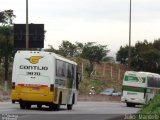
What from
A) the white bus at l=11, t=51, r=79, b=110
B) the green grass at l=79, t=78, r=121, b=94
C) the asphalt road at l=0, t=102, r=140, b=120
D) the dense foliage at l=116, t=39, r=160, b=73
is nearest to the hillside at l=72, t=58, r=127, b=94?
the green grass at l=79, t=78, r=121, b=94

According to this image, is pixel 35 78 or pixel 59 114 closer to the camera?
pixel 59 114

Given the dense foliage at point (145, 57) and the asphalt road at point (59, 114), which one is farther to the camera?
the dense foliage at point (145, 57)

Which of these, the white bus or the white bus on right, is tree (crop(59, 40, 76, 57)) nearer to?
the white bus on right

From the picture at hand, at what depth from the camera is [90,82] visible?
289 ft

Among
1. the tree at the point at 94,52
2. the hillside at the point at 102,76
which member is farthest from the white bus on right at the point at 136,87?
the tree at the point at 94,52

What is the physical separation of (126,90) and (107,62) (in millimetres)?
45186

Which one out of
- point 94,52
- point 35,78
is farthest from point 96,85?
point 35,78

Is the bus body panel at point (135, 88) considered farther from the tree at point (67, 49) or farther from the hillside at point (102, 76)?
the tree at point (67, 49)

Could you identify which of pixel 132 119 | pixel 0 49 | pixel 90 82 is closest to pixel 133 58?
pixel 90 82

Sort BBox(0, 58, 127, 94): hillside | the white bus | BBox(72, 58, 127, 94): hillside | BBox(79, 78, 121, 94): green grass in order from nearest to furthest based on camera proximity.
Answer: the white bus
BBox(79, 78, 121, 94): green grass
BBox(0, 58, 127, 94): hillside
BBox(72, 58, 127, 94): hillside

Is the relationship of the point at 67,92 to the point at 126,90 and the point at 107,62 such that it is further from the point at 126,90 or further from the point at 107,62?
the point at 107,62

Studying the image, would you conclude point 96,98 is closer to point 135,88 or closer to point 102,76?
point 135,88

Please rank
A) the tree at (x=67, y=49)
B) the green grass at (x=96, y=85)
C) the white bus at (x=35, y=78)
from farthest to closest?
1. the tree at (x=67, y=49)
2. the green grass at (x=96, y=85)
3. the white bus at (x=35, y=78)

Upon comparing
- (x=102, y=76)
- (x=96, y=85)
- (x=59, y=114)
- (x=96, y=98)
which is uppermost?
(x=59, y=114)
